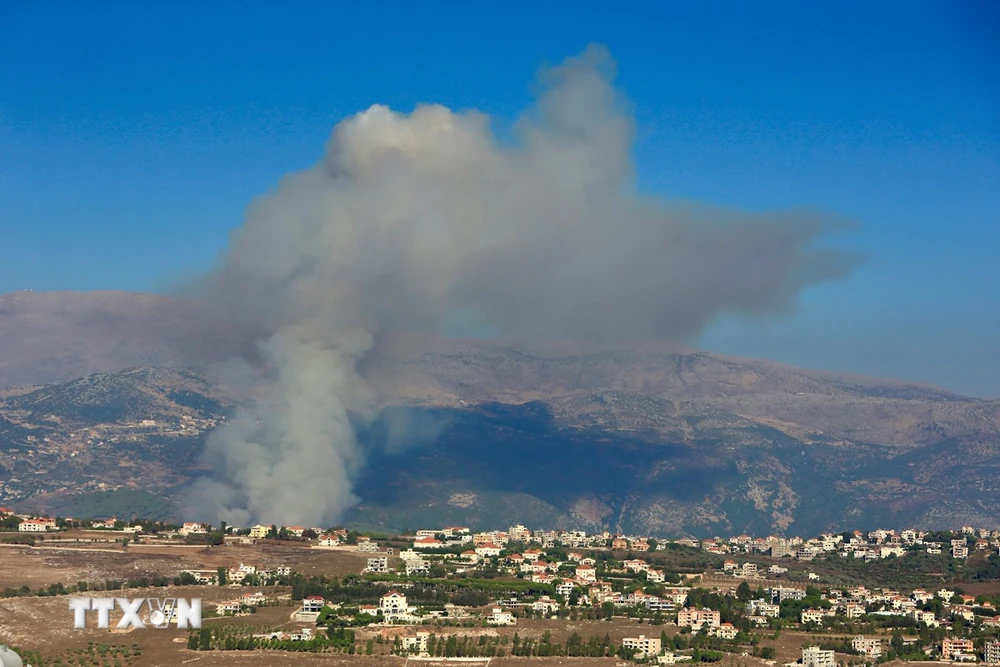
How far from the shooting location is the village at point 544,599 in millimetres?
61156

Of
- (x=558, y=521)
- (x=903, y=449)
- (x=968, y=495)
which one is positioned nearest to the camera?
(x=558, y=521)

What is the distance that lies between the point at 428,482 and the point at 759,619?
77.9 m

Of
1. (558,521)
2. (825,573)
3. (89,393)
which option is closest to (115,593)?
(825,573)

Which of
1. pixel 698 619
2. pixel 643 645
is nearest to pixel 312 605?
pixel 643 645

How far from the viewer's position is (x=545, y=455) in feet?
539

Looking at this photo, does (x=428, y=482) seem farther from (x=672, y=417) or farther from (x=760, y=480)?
(x=672, y=417)

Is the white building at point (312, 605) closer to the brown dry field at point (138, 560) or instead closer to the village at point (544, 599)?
the village at point (544, 599)

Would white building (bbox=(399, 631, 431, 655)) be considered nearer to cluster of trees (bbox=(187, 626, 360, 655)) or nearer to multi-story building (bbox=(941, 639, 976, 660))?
cluster of trees (bbox=(187, 626, 360, 655))

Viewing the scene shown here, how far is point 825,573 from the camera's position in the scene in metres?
92.3

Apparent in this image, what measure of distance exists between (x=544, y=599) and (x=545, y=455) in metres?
92.3

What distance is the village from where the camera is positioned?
2408 inches

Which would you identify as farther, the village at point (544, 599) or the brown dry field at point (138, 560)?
the brown dry field at point (138, 560)

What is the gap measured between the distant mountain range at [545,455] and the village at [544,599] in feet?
116

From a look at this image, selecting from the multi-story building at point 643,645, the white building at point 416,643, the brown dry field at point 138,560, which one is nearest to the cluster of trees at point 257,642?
the white building at point 416,643
